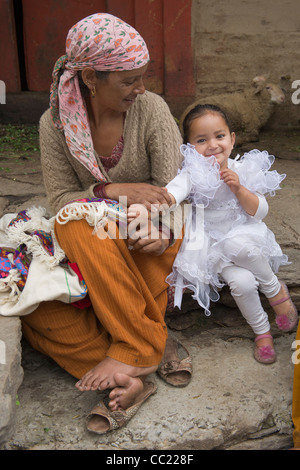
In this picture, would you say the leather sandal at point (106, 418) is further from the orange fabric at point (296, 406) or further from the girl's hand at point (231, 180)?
the girl's hand at point (231, 180)

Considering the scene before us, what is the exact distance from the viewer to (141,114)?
8.41 feet

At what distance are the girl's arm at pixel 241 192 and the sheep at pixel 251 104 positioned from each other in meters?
3.52

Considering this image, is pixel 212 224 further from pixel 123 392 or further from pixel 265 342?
pixel 123 392

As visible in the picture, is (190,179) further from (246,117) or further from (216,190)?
(246,117)

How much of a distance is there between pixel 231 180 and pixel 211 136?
0.28 meters

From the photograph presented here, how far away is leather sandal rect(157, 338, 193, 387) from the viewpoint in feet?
8.02

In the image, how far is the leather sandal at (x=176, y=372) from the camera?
A: 96.2 inches

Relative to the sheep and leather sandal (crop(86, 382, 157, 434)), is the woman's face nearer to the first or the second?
leather sandal (crop(86, 382, 157, 434))

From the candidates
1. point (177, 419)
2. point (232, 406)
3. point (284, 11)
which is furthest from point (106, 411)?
point (284, 11)

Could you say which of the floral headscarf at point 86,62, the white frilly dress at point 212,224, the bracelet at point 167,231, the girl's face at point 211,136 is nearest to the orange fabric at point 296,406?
the white frilly dress at point 212,224

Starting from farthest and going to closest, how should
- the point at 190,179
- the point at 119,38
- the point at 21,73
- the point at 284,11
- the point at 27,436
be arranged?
the point at 21,73 → the point at 284,11 → the point at 190,179 → the point at 119,38 → the point at 27,436

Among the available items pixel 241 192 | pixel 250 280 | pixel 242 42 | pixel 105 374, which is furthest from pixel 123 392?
pixel 242 42

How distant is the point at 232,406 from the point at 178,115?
4.38m

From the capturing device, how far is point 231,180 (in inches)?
97.0
